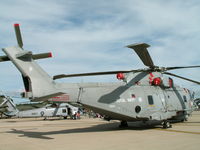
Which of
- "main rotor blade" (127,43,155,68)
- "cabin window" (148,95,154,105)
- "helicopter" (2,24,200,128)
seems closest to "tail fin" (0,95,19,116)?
"helicopter" (2,24,200,128)

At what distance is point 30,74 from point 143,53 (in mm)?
6082

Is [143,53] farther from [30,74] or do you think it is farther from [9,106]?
[9,106]

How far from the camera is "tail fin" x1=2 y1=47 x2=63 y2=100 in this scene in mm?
10660

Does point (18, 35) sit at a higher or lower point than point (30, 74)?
higher

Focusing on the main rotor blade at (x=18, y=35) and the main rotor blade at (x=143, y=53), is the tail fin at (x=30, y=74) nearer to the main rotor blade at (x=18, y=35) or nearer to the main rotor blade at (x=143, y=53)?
the main rotor blade at (x=18, y=35)

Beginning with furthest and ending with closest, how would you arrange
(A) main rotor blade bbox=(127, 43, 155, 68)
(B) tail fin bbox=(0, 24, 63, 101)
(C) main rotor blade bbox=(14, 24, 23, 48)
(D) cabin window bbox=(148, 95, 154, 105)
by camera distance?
(D) cabin window bbox=(148, 95, 154, 105)
(B) tail fin bbox=(0, 24, 63, 101)
(C) main rotor blade bbox=(14, 24, 23, 48)
(A) main rotor blade bbox=(127, 43, 155, 68)

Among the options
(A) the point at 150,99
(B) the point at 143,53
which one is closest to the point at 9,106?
(A) the point at 150,99

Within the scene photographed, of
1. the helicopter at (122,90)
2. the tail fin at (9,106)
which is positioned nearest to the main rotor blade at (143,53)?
the helicopter at (122,90)

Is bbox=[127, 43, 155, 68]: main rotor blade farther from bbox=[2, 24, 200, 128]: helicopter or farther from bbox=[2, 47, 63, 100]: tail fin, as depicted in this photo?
bbox=[2, 47, 63, 100]: tail fin

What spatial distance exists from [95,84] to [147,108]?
3.79 metres

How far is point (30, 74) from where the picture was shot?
36.1 feet

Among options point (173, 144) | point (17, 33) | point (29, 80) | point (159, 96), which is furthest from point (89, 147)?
point (159, 96)

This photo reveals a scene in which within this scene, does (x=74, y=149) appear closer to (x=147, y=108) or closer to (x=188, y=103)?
(x=147, y=108)

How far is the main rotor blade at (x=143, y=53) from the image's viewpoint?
33.7 ft
